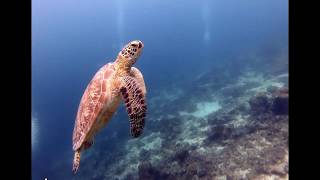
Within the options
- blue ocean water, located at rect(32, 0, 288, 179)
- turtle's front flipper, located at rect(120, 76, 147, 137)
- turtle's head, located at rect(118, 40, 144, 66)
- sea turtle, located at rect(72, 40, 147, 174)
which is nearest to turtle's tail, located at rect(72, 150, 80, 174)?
sea turtle, located at rect(72, 40, 147, 174)

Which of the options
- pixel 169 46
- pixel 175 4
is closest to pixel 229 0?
pixel 175 4

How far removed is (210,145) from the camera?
18.2 feet

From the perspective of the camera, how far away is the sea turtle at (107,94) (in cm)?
316

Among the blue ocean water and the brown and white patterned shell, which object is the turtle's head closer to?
the brown and white patterned shell

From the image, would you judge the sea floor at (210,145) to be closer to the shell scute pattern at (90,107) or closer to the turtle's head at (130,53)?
the shell scute pattern at (90,107)

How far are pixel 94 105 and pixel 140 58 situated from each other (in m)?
36.7

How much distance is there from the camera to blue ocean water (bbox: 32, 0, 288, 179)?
10.6 metres

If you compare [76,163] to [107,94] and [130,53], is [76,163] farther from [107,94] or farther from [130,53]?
[130,53]

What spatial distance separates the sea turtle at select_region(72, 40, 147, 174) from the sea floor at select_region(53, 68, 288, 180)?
1.87 metres

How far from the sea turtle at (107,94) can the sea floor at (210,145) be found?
1.87 meters

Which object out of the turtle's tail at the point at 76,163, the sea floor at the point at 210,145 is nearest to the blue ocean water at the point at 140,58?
the sea floor at the point at 210,145

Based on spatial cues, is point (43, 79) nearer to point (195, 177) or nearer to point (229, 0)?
point (195, 177)
